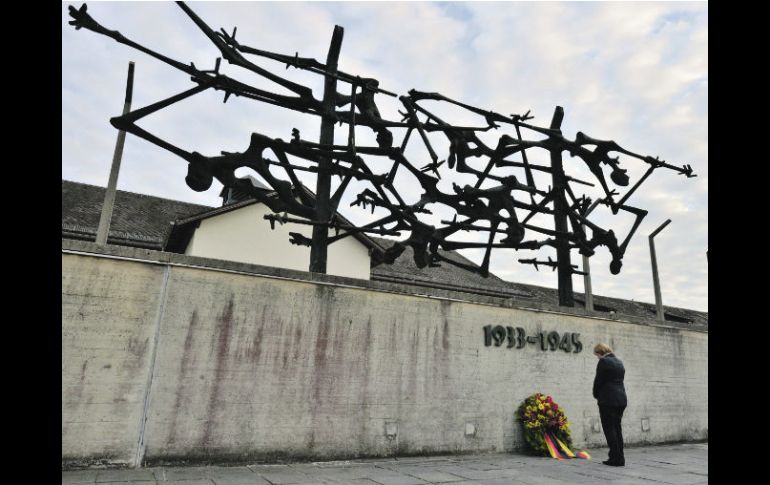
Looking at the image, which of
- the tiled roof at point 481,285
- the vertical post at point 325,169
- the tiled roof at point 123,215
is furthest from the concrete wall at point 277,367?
the tiled roof at point 123,215

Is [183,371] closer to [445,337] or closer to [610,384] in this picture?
[445,337]

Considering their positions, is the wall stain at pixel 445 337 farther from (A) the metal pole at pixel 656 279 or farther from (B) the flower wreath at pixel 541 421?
(A) the metal pole at pixel 656 279

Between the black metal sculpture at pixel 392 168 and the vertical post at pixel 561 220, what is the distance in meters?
0.02

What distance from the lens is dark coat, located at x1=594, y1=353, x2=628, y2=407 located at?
722cm

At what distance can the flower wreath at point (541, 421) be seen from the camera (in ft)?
25.3

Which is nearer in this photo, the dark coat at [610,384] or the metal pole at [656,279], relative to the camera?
the dark coat at [610,384]

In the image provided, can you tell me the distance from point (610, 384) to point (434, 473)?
10.3ft

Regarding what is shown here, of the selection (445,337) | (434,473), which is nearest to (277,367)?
(434,473)

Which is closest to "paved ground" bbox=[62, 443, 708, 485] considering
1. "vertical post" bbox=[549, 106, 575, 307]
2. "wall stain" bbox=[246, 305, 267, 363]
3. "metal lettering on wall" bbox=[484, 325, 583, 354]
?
"wall stain" bbox=[246, 305, 267, 363]

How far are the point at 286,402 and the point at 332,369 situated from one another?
751 mm

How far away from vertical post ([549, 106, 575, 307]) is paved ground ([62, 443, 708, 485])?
3249 mm

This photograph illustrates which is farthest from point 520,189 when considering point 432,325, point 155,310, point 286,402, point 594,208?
point 155,310

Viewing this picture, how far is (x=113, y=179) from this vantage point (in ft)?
21.4
